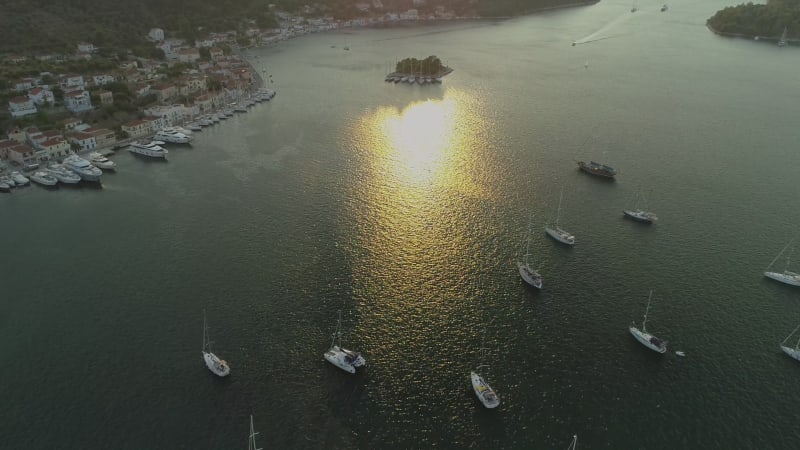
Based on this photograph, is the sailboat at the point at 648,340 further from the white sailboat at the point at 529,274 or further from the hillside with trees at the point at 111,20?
the hillside with trees at the point at 111,20

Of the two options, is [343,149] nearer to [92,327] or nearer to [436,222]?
[436,222]

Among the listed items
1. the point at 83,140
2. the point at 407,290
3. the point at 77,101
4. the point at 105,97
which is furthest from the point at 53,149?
the point at 407,290

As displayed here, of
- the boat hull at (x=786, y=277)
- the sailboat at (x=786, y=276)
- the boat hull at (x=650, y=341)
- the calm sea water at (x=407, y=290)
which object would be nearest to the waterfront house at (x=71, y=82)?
the calm sea water at (x=407, y=290)

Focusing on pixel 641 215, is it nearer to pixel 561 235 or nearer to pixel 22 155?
pixel 561 235

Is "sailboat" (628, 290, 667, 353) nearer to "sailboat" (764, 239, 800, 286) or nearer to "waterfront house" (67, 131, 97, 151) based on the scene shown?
"sailboat" (764, 239, 800, 286)

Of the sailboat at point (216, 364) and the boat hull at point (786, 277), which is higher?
the boat hull at point (786, 277)

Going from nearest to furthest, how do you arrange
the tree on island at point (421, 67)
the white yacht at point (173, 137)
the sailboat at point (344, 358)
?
the sailboat at point (344, 358)
the white yacht at point (173, 137)
the tree on island at point (421, 67)
